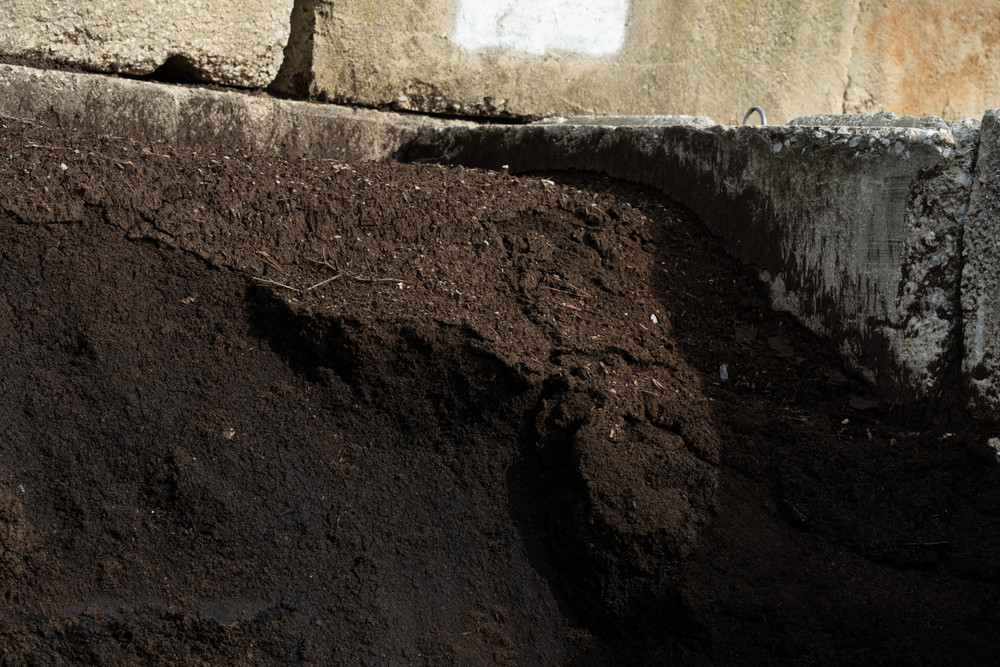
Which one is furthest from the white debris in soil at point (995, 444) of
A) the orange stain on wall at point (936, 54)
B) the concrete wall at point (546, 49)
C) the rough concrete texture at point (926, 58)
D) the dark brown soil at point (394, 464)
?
the orange stain on wall at point (936, 54)

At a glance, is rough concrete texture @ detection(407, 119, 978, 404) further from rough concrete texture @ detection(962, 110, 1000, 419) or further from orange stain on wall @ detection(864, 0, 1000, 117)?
orange stain on wall @ detection(864, 0, 1000, 117)

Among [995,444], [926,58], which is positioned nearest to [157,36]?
[995,444]

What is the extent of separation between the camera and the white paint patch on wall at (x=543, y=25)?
3350 mm

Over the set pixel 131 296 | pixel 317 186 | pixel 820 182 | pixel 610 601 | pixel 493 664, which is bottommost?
pixel 493 664

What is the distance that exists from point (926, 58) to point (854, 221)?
283cm

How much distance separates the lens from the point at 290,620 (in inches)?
71.9

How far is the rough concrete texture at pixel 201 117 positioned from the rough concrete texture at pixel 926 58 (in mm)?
2237

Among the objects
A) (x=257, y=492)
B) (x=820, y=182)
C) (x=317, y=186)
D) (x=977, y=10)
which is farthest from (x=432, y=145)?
(x=977, y=10)

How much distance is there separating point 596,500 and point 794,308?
0.87 metres

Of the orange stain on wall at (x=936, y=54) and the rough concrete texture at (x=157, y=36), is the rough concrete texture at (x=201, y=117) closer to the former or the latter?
the rough concrete texture at (x=157, y=36)

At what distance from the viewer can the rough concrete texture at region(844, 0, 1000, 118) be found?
13.9 feet

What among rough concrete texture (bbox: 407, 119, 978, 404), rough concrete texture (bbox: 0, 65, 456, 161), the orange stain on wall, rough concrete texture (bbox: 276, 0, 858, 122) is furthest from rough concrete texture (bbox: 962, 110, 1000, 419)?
the orange stain on wall

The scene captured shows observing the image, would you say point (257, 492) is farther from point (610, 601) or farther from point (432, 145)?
point (432, 145)

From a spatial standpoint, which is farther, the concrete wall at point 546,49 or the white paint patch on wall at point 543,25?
the white paint patch on wall at point 543,25
